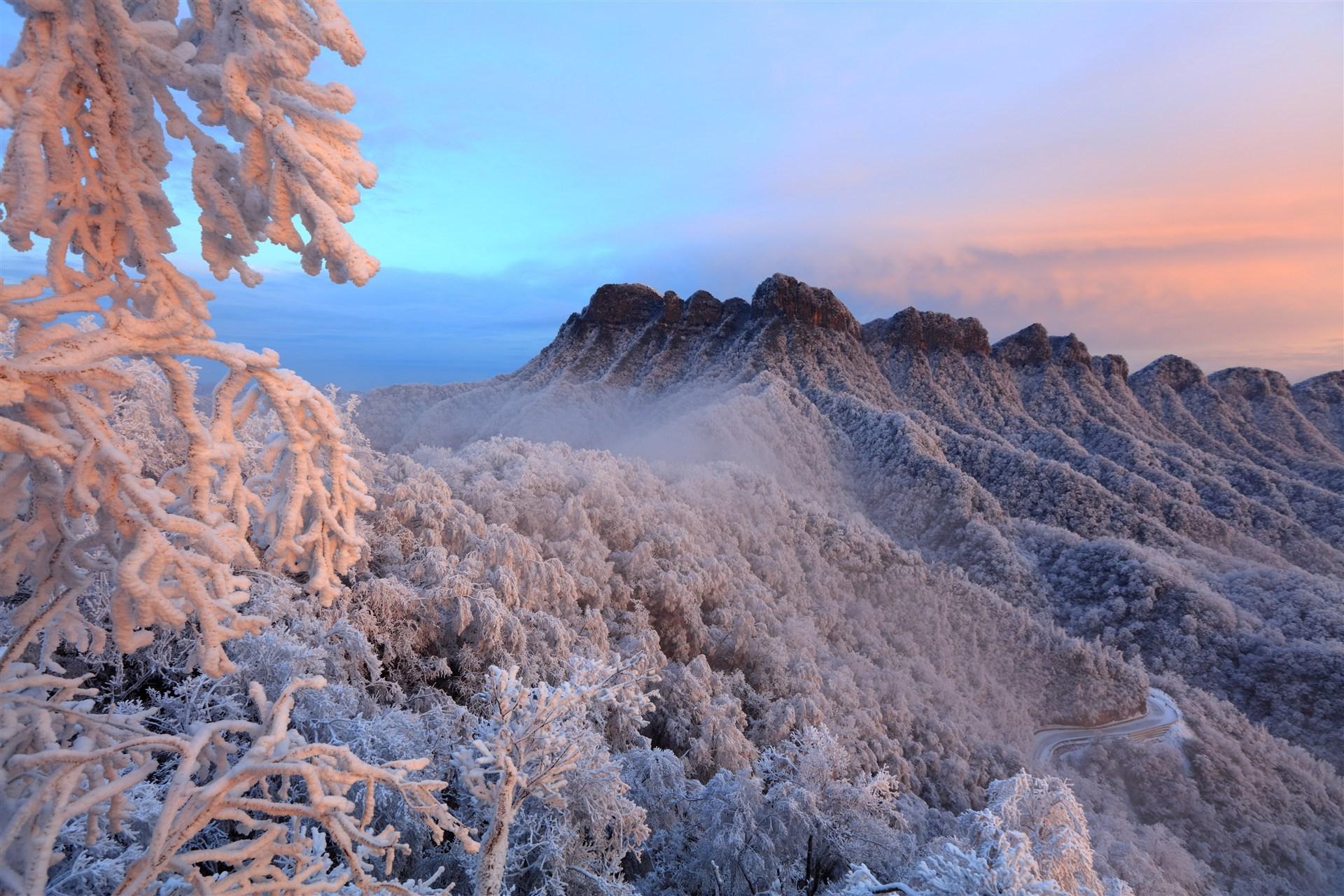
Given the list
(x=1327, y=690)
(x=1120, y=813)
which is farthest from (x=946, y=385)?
(x=1120, y=813)

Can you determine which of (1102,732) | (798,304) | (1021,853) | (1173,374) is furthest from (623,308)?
(1173,374)

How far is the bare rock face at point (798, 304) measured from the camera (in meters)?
77.4

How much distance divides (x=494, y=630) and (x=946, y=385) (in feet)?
281

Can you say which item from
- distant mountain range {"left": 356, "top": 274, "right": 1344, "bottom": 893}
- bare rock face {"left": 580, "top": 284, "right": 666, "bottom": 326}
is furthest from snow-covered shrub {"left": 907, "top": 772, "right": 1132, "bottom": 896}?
bare rock face {"left": 580, "top": 284, "right": 666, "bottom": 326}

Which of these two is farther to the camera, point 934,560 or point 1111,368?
point 1111,368

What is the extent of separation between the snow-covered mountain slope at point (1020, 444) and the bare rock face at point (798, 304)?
29 centimetres

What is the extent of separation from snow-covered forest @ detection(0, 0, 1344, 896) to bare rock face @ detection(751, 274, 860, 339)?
104 ft

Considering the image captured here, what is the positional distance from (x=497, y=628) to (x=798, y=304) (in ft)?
238

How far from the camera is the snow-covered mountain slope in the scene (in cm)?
3372

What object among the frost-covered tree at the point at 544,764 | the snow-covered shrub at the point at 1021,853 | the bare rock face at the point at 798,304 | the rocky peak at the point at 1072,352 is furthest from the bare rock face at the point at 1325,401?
the frost-covered tree at the point at 544,764

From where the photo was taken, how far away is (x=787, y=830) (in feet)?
32.9

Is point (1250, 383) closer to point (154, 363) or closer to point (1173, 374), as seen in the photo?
point (1173, 374)

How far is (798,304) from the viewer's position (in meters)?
78.1

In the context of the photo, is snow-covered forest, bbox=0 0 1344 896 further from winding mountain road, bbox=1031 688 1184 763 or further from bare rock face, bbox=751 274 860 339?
bare rock face, bbox=751 274 860 339
